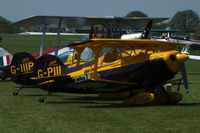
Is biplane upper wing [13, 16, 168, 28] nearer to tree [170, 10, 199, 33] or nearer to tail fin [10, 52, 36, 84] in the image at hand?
tail fin [10, 52, 36, 84]

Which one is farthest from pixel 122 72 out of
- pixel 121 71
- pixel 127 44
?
pixel 127 44

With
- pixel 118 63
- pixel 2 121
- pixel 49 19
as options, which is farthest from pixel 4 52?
pixel 2 121

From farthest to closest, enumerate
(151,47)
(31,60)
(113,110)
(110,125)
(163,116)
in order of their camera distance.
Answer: (31,60) → (151,47) → (113,110) → (163,116) → (110,125)

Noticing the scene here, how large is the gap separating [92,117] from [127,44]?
2.27m

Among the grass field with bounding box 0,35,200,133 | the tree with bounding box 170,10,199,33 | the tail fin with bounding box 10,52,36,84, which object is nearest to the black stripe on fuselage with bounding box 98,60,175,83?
the grass field with bounding box 0,35,200,133

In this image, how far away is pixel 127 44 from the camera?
29.8ft

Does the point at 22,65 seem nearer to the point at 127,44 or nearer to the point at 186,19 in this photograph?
the point at 127,44

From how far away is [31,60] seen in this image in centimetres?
1140

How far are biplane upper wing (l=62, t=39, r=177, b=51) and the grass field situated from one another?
1388mm

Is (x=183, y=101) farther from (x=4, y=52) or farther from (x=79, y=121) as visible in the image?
(x=4, y=52)

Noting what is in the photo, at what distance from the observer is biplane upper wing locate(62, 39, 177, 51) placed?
8492 millimetres

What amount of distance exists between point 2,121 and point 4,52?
27.8ft

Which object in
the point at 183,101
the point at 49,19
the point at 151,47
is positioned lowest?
the point at 183,101

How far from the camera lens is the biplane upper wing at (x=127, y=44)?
8.49m
